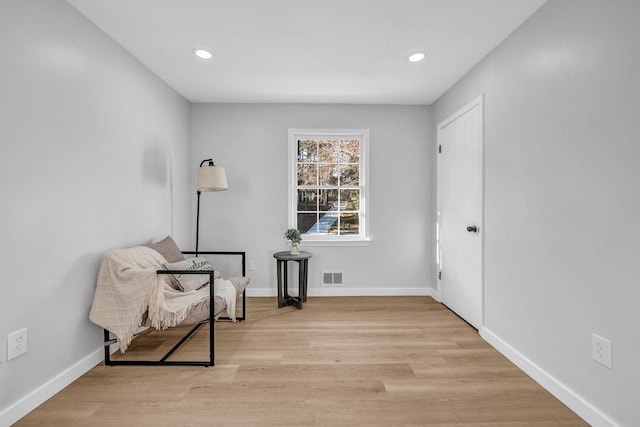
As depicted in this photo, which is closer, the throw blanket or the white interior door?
the throw blanket

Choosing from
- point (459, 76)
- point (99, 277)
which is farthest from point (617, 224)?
point (99, 277)

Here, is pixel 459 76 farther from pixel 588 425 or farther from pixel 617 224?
pixel 588 425

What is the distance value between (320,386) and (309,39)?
2452 millimetres

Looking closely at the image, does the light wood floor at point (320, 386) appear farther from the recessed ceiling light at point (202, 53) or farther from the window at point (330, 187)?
the recessed ceiling light at point (202, 53)

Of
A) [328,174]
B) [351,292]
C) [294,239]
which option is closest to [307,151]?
[328,174]

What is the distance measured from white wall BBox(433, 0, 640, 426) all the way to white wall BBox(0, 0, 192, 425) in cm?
300

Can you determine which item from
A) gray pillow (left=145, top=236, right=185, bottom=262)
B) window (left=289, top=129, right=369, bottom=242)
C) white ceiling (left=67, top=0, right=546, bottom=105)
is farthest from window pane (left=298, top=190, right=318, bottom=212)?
gray pillow (left=145, top=236, right=185, bottom=262)

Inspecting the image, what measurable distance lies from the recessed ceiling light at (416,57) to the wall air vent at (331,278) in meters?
2.48

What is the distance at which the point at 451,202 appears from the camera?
11.3 ft

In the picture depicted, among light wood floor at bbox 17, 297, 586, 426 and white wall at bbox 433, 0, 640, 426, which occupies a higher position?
white wall at bbox 433, 0, 640, 426

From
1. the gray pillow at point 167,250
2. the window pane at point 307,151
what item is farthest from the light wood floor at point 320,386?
the window pane at point 307,151

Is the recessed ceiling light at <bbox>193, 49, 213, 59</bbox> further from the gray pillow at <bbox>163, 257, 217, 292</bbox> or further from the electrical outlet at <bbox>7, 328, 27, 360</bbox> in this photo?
the electrical outlet at <bbox>7, 328, 27, 360</bbox>

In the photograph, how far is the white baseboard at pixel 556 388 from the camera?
5.40 ft

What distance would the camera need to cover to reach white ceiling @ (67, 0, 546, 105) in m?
2.09
